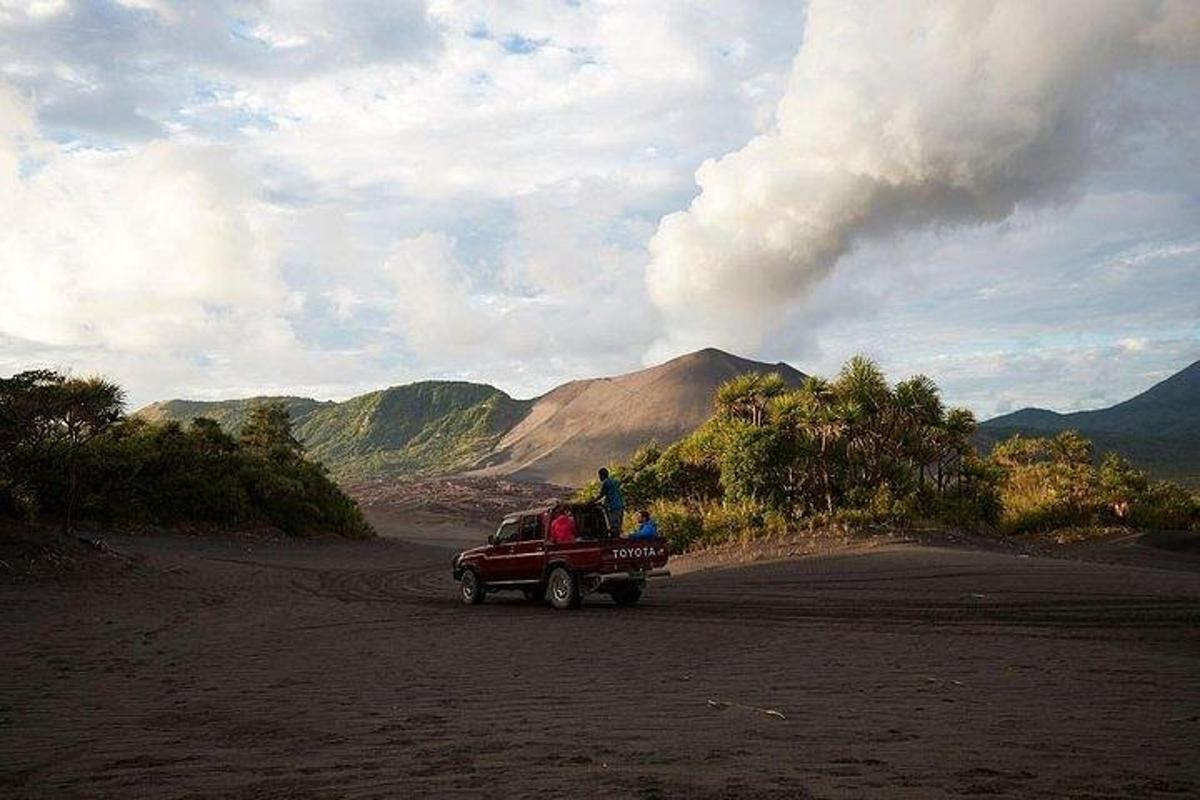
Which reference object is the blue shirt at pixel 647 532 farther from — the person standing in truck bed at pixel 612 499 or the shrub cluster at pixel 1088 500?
the shrub cluster at pixel 1088 500

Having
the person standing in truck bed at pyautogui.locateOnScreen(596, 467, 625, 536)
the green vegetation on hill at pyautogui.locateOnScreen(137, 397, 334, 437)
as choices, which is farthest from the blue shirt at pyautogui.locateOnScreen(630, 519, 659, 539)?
the green vegetation on hill at pyautogui.locateOnScreen(137, 397, 334, 437)

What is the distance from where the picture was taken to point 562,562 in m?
17.1

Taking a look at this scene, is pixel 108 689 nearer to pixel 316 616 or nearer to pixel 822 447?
pixel 316 616

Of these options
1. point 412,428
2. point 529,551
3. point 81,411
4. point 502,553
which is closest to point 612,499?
point 529,551

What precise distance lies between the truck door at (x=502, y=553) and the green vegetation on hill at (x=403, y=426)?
105503mm

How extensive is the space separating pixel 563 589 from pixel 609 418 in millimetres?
110978

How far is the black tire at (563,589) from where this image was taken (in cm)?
1673

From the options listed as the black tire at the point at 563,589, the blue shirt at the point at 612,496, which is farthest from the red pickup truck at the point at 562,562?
the blue shirt at the point at 612,496

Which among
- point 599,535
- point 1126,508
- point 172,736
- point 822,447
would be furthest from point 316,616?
point 1126,508

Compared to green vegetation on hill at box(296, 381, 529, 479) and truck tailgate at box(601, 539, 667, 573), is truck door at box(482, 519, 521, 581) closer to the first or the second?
truck tailgate at box(601, 539, 667, 573)

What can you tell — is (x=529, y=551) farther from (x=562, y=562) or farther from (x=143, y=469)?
(x=143, y=469)

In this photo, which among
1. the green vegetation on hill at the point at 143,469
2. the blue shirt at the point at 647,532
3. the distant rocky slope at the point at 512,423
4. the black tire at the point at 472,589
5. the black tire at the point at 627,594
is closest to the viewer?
the black tire at the point at 627,594

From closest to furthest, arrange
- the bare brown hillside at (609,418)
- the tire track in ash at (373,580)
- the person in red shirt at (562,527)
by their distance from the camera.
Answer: the person in red shirt at (562,527)
the tire track in ash at (373,580)
the bare brown hillside at (609,418)

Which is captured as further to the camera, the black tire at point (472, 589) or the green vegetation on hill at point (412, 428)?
the green vegetation on hill at point (412, 428)
